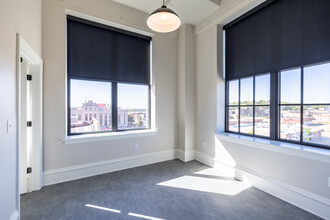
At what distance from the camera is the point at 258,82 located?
2.61m

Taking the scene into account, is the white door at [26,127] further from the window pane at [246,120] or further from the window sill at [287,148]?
the window pane at [246,120]

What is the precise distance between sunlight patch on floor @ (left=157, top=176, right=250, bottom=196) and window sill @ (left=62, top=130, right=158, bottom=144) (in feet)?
3.86

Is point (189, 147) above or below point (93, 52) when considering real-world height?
below

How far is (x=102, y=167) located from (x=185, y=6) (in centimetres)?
370

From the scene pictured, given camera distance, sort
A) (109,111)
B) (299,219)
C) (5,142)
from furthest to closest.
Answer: (109,111) < (299,219) < (5,142)

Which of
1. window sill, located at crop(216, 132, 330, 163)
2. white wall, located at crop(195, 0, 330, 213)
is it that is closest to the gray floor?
white wall, located at crop(195, 0, 330, 213)

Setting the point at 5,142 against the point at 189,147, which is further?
the point at 189,147

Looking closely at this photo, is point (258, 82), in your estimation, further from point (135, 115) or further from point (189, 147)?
point (135, 115)

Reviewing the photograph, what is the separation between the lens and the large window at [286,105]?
1.93 m

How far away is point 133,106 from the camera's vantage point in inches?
133

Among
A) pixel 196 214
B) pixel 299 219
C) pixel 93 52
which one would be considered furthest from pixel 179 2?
pixel 299 219

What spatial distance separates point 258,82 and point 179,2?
2.17 m

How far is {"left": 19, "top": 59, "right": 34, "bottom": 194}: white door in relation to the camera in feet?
7.20

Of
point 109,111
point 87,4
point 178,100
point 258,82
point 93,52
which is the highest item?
point 87,4
